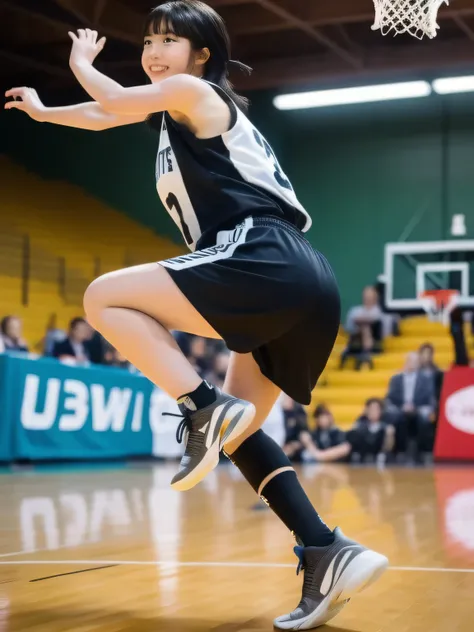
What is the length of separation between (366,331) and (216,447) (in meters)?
13.8

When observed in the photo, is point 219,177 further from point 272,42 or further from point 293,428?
point 272,42

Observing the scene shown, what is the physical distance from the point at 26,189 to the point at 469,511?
39.2 feet

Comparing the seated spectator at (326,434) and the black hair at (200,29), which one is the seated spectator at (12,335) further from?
the black hair at (200,29)

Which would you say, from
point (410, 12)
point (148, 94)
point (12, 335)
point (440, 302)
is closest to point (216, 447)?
point (148, 94)

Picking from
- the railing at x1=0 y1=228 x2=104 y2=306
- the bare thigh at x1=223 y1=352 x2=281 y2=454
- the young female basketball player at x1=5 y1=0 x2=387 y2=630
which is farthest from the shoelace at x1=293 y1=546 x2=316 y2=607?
the railing at x1=0 y1=228 x2=104 y2=306

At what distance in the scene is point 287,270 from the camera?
101 inches

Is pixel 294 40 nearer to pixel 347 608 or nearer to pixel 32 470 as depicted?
pixel 32 470

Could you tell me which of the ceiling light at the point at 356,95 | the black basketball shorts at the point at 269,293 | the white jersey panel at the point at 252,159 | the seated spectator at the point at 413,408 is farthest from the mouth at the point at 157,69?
the ceiling light at the point at 356,95

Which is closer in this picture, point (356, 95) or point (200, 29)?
point (200, 29)

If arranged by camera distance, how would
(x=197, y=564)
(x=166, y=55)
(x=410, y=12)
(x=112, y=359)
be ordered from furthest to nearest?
(x=112, y=359)
(x=410, y=12)
(x=197, y=564)
(x=166, y=55)

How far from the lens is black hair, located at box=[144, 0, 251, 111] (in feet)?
8.96

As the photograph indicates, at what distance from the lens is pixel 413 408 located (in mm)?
12766

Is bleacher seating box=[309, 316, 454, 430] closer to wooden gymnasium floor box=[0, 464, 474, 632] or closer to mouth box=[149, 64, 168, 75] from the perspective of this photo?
wooden gymnasium floor box=[0, 464, 474, 632]

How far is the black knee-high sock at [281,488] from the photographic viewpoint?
2.69 m
